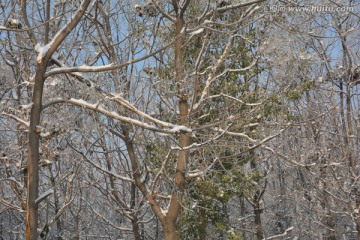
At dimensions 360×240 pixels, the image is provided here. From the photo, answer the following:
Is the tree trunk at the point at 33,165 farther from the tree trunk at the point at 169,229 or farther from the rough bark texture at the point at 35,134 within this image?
the tree trunk at the point at 169,229

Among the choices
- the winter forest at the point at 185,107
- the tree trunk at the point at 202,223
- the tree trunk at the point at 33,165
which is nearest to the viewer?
the tree trunk at the point at 33,165

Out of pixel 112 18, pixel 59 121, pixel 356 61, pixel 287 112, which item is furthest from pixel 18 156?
pixel 356 61

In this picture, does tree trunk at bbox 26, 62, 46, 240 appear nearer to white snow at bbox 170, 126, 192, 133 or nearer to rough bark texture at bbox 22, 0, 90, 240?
rough bark texture at bbox 22, 0, 90, 240

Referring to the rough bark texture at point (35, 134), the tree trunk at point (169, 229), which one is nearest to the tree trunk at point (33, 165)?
the rough bark texture at point (35, 134)

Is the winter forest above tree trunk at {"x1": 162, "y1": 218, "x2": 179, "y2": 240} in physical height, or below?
above

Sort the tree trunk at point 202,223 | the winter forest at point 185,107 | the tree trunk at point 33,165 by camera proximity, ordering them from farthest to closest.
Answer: the tree trunk at point 202,223, the winter forest at point 185,107, the tree trunk at point 33,165

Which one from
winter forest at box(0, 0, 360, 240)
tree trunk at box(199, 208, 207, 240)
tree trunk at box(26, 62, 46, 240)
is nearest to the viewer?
tree trunk at box(26, 62, 46, 240)

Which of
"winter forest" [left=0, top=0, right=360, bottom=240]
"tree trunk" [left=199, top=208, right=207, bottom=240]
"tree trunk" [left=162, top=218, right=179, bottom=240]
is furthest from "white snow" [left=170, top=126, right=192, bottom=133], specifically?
"tree trunk" [left=199, top=208, right=207, bottom=240]

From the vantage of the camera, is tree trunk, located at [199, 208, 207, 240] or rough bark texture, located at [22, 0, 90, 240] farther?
tree trunk, located at [199, 208, 207, 240]

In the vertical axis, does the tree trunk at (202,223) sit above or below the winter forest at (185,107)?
below

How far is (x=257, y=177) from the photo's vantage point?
10836mm

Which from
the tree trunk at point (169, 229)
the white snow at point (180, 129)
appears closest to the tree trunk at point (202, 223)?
the tree trunk at point (169, 229)

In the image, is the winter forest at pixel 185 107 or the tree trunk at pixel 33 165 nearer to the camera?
the tree trunk at pixel 33 165

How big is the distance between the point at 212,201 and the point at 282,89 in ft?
10.3
